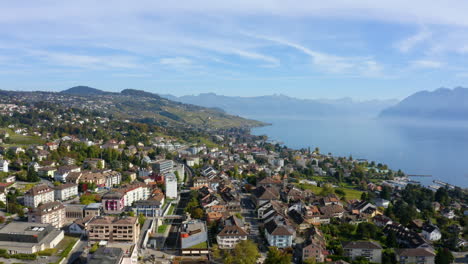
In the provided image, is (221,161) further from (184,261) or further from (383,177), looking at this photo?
(184,261)

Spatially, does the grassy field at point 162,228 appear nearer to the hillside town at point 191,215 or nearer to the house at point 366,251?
the hillside town at point 191,215

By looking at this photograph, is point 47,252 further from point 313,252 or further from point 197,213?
point 313,252

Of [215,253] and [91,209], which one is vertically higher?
[91,209]

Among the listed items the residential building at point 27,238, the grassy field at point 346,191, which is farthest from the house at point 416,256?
the residential building at point 27,238

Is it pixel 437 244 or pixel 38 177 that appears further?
pixel 38 177

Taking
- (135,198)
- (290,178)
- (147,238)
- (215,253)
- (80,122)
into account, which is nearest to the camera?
(215,253)

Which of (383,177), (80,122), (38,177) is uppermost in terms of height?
(80,122)

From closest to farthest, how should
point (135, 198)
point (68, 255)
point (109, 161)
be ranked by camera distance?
1. point (68, 255)
2. point (135, 198)
3. point (109, 161)

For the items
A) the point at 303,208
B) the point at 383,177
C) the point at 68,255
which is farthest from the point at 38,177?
the point at 383,177
